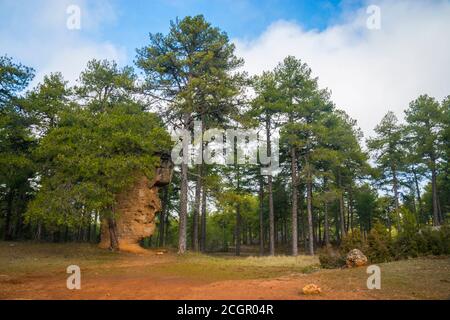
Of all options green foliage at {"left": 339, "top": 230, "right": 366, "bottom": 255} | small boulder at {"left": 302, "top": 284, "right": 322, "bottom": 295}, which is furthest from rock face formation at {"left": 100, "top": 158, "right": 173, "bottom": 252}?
small boulder at {"left": 302, "top": 284, "right": 322, "bottom": 295}

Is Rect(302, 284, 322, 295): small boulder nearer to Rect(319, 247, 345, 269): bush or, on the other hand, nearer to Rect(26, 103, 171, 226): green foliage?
Rect(319, 247, 345, 269): bush

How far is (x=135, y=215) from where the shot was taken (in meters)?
24.8

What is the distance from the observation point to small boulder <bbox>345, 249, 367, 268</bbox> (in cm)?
1224

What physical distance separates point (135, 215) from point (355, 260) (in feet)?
56.7

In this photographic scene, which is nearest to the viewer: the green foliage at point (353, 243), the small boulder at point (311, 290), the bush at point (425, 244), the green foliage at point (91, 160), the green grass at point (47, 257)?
the small boulder at point (311, 290)

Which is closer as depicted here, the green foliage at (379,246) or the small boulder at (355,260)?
the small boulder at (355,260)

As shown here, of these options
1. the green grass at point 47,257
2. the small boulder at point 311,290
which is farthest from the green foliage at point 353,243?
the green grass at point 47,257

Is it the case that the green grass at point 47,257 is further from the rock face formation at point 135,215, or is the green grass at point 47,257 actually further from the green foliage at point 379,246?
the green foliage at point 379,246

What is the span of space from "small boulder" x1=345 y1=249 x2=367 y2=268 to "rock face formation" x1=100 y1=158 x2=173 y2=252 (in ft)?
51.8

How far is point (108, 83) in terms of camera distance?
89.2 feet

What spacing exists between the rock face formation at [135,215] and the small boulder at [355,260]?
1577 cm

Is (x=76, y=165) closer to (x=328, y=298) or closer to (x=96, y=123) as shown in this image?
(x=96, y=123)

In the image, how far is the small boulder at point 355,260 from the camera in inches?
482
